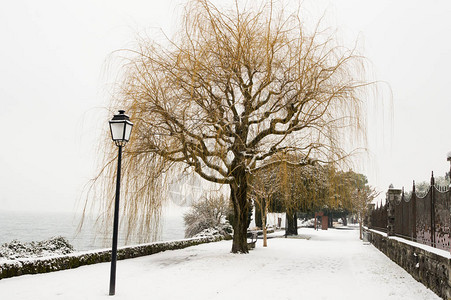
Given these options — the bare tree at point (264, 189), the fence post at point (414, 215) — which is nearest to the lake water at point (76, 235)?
the bare tree at point (264, 189)

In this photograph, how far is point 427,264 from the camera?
8.54m

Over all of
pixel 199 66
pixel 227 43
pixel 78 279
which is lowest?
pixel 78 279

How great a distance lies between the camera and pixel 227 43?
473 inches

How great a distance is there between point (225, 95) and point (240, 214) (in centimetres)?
430

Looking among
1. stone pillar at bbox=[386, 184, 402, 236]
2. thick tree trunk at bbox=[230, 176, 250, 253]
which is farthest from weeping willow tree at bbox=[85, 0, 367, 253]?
stone pillar at bbox=[386, 184, 402, 236]

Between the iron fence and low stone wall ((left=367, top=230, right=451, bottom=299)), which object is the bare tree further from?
low stone wall ((left=367, top=230, right=451, bottom=299))

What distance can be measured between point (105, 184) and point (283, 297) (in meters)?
5.96

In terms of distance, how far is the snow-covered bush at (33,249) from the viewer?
410 inches

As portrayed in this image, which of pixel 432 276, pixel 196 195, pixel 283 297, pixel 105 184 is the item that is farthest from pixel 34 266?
pixel 432 276

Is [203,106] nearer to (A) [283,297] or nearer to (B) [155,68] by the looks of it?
(B) [155,68]

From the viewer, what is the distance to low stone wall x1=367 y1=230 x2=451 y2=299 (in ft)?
23.4

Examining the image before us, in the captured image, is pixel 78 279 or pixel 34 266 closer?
pixel 78 279

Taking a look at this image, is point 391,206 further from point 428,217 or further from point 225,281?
point 225,281

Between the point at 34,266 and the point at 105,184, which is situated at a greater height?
the point at 105,184
